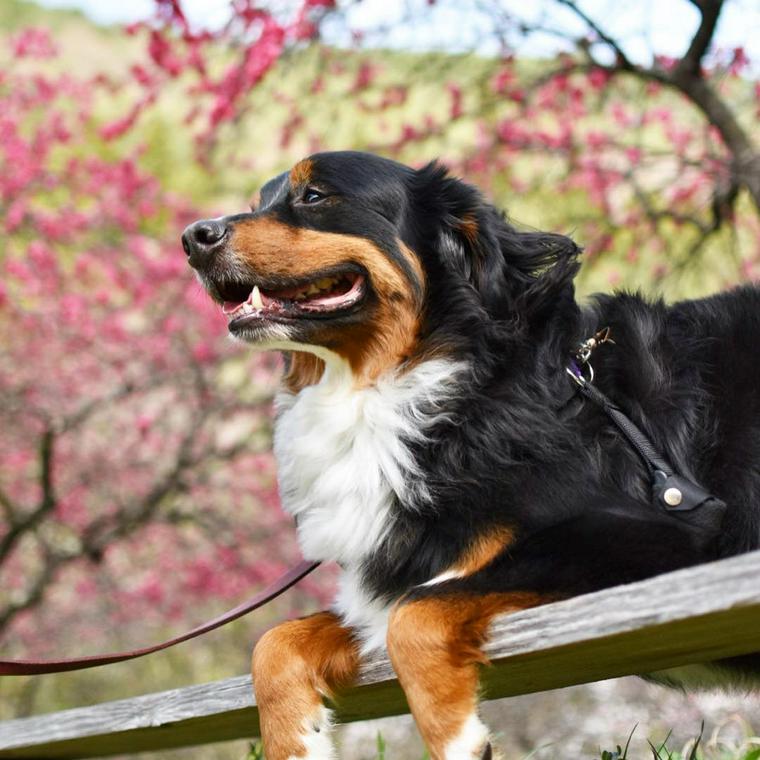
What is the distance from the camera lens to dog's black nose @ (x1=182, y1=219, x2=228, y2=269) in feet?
8.00

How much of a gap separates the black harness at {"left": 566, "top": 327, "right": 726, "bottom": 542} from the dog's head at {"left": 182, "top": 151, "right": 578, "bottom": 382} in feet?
0.67

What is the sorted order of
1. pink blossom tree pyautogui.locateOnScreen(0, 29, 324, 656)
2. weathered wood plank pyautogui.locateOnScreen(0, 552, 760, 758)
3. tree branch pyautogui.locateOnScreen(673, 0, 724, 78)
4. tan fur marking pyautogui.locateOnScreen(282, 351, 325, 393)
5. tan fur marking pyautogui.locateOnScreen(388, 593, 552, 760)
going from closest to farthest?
weathered wood plank pyautogui.locateOnScreen(0, 552, 760, 758), tan fur marking pyautogui.locateOnScreen(388, 593, 552, 760), tan fur marking pyautogui.locateOnScreen(282, 351, 325, 393), tree branch pyautogui.locateOnScreen(673, 0, 724, 78), pink blossom tree pyautogui.locateOnScreen(0, 29, 324, 656)

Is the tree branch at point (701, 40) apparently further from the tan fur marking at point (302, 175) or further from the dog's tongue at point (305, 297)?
the dog's tongue at point (305, 297)

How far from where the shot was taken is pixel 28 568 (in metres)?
8.62

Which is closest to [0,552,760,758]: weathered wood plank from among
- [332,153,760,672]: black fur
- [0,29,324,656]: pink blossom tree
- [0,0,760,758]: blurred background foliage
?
[332,153,760,672]: black fur

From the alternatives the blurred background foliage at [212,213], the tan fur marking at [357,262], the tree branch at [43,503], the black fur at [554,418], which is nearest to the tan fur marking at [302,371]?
the tan fur marking at [357,262]

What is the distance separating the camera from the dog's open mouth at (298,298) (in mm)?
2467

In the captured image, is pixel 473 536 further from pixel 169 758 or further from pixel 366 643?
pixel 169 758

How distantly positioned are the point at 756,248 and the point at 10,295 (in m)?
5.12

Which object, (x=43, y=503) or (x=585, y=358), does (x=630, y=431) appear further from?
(x=43, y=503)

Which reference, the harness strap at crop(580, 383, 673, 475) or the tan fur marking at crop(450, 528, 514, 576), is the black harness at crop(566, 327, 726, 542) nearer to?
the harness strap at crop(580, 383, 673, 475)

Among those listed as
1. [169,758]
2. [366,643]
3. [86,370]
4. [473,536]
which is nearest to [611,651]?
[473,536]

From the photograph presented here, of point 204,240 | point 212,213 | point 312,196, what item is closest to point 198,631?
point 204,240

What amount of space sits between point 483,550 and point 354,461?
0.49 metres
